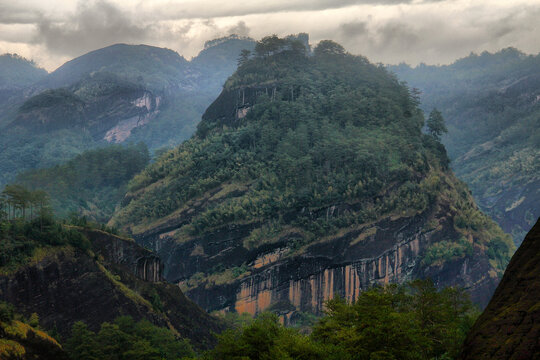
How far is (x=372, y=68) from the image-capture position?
272 ft

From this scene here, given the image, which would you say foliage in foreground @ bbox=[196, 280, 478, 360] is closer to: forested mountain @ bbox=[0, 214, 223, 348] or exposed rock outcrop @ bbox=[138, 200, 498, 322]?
forested mountain @ bbox=[0, 214, 223, 348]

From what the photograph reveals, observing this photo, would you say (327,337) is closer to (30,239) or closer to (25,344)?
(25,344)

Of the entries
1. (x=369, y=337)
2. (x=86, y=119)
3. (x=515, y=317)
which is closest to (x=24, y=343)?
(x=369, y=337)

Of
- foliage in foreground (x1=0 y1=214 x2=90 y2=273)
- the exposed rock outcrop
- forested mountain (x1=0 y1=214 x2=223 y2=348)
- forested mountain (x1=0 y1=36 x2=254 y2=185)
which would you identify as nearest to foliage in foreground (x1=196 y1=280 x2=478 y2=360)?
forested mountain (x1=0 y1=214 x2=223 y2=348)

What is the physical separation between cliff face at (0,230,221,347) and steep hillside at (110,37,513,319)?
17.6m

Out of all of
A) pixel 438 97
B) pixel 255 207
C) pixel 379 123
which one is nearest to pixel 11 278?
pixel 255 207

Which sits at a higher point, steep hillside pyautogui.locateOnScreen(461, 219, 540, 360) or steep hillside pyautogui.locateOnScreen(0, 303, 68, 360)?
steep hillside pyautogui.locateOnScreen(461, 219, 540, 360)

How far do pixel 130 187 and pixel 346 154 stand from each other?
91.7 ft

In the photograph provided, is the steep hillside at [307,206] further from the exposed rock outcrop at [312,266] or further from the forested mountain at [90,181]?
the forested mountain at [90,181]

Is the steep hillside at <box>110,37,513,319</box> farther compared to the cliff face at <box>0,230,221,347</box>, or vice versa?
the steep hillside at <box>110,37,513,319</box>

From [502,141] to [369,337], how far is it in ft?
390

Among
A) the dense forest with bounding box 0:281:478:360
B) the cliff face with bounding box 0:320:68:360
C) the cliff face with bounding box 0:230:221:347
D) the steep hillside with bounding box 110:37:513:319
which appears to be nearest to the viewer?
the dense forest with bounding box 0:281:478:360

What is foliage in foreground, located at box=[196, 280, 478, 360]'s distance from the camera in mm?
18484

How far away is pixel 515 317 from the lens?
13.0 metres
